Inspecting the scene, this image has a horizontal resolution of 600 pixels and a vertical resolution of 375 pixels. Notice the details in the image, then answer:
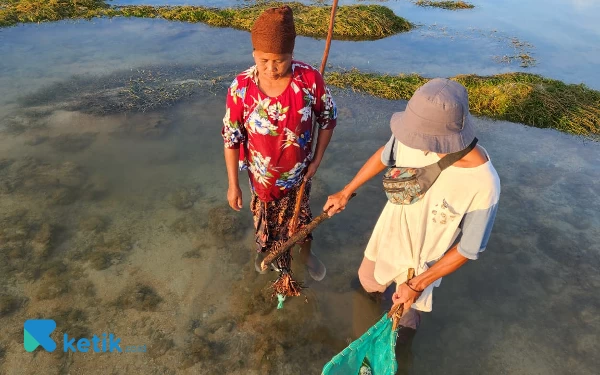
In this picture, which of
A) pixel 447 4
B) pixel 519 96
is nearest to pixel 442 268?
pixel 519 96

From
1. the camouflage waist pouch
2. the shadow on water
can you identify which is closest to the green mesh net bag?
the shadow on water

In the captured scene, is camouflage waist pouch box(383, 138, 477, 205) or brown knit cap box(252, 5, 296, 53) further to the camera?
brown knit cap box(252, 5, 296, 53)

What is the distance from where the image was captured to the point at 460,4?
1152 centimetres

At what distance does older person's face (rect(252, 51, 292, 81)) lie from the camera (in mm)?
1923

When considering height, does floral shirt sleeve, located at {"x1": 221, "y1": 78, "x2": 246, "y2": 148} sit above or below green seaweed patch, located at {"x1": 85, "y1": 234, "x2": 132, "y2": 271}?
above

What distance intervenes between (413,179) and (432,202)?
16 cm

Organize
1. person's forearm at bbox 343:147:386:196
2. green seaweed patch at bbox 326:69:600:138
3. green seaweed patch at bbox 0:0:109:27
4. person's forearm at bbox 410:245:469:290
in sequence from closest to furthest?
person's forearm at bbox 410:245:469:290, person's forearm at bbox 343:147:386:196, green seaweed patch at bbox 326:69:600:138, green seaweed patch at bbox 0:0:109:27

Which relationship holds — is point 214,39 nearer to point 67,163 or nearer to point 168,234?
point 67,163

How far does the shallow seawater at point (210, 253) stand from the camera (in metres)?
2.60

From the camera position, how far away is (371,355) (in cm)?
223

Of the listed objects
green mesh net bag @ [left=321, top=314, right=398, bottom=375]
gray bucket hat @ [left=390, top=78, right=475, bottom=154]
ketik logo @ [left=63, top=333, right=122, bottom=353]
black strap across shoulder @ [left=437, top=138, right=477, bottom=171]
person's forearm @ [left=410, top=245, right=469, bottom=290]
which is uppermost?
gray bucket hat @ [left=390, top=78, right=475, bottom=154]

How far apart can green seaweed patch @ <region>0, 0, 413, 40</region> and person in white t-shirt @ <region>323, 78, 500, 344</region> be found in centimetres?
726

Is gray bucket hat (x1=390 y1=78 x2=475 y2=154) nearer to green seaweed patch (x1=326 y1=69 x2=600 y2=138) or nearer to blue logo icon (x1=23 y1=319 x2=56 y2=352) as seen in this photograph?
blue logo icon (x1=23 y1=319 x2=56 y2=352)

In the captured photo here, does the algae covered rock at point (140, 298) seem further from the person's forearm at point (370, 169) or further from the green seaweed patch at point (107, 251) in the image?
the person's forearm at point (370, 169)
